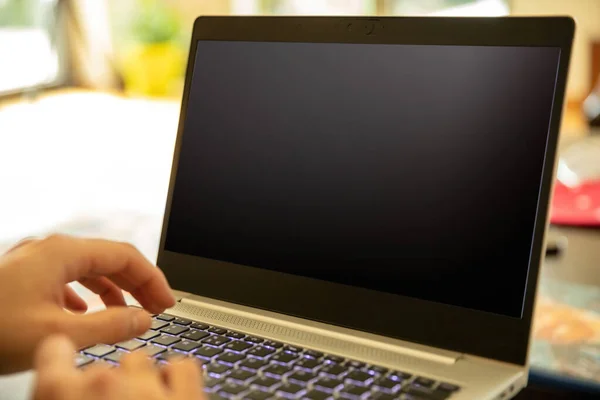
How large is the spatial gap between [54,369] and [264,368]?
22 centimetres

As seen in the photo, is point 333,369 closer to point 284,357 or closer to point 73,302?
point 284,357

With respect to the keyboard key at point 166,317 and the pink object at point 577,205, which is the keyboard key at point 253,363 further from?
the pink object at point 577,205

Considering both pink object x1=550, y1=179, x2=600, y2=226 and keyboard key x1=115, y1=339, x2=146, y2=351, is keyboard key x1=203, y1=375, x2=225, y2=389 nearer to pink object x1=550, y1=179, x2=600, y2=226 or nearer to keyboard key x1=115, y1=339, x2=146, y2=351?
keyboard key x1=115, y1=339, x2=146, y2=351

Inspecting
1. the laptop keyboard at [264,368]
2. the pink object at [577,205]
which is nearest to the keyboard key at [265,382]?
the laptop keyboard at [264,368]

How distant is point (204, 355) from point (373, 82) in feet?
1.07

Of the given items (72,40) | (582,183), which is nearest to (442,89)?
(582,183)

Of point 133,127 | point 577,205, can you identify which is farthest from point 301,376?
point 133,127

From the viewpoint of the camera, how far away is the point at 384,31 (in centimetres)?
76

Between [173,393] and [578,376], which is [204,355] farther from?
[578,376]

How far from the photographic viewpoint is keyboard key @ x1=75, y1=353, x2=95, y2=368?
0.66 m

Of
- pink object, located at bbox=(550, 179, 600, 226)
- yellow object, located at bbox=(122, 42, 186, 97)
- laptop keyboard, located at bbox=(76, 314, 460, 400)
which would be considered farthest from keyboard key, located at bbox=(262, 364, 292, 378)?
yellow object, located at bbox=(122, 42, 186, 97)

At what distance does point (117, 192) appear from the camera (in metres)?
2.22

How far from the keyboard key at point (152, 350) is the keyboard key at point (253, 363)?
3.5 inches

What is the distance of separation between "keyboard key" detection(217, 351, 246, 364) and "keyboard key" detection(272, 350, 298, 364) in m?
0.03
